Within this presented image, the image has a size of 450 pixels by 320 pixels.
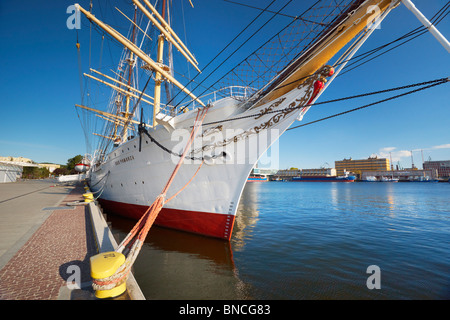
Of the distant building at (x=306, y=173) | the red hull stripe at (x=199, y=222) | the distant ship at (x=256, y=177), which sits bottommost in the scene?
the red hull stripe at (x=199, y=222)

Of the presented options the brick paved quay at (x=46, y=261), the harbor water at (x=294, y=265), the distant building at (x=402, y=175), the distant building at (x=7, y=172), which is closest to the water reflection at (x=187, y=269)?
the harbor water at (x=294, y=265)

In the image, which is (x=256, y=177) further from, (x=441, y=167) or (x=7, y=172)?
(x=441, y=167)

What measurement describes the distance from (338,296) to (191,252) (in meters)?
3.68

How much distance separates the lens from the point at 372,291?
3.74 m

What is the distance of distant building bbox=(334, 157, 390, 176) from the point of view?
100500mm

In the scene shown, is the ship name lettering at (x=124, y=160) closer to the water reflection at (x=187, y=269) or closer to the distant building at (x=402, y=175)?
the water reflection at (x=187, y=269)

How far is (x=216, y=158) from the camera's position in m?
6.06

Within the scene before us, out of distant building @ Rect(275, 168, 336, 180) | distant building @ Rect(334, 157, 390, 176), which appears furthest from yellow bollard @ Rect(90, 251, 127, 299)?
distant building @ Rect(334, 157, 390, 176)

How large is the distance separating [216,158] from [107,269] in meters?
4.07

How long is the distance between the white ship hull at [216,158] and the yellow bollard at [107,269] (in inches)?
143

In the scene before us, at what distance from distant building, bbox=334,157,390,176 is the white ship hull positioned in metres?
116

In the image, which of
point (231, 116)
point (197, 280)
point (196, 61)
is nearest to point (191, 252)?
point (197, 280)

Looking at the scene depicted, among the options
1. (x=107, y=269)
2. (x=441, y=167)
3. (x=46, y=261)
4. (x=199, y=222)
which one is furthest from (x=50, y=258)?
(x=441, y=167)

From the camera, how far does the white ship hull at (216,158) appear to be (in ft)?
17.9
